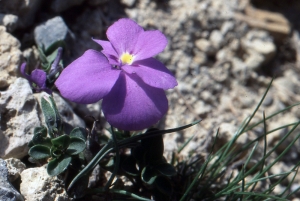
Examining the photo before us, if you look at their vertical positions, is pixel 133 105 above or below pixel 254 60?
above

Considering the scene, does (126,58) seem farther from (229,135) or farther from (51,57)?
(229,135)

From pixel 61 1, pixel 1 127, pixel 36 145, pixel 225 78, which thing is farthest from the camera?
pixel 225 78

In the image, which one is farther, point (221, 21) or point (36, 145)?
point (221, 21)

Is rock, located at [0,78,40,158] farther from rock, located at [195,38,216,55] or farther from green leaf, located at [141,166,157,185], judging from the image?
rock, located at [195,38,216,55]

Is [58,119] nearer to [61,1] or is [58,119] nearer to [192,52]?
[61,1]

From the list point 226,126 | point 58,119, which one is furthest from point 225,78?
point 58,119

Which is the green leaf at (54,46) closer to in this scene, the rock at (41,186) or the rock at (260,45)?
the rock at (41,186)

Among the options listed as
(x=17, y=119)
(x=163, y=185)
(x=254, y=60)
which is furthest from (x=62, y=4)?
(x=254, y=60)
